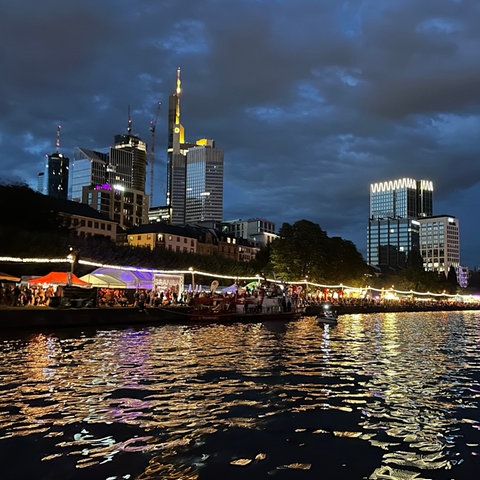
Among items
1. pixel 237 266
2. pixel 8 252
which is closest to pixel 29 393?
pixel 8 252

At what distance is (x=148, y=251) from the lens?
113 metres

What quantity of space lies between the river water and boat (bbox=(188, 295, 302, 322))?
31.3 m

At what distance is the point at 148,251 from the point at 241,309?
2091 inches

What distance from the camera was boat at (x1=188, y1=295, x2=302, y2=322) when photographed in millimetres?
57750

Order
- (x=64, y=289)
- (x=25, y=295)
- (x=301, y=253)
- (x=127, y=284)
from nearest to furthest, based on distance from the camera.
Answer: (x=64, y=289) < (x=25, y=295) < (x=127, y=284) < (x=301, y=253)

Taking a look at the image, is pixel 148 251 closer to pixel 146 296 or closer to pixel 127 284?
pixel 146 296

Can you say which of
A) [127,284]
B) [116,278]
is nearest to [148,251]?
[127,284]

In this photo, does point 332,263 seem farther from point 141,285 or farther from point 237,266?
point 141,285

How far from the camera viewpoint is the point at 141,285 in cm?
5566

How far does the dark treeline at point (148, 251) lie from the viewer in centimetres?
7100

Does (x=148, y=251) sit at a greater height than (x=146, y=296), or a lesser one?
greater

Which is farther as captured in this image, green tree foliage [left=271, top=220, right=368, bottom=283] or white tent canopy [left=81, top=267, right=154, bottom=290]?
green tree foliage [left=271, top=220, right=368, bottom=283]

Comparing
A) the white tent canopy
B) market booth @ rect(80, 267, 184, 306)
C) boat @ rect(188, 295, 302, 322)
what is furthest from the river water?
boat @ rect(188, 295, 302, 322)

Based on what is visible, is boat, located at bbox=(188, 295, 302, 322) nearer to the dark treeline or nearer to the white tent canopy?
the white tent canopy
